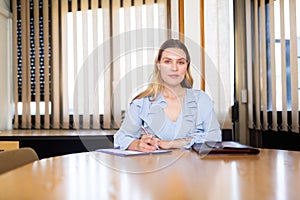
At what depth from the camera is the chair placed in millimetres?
1209

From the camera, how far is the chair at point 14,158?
1209mm

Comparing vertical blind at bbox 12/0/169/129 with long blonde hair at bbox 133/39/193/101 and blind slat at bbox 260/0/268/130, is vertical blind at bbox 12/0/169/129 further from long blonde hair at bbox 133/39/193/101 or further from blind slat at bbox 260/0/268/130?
long blonde hair at bbox 133/39/193/101

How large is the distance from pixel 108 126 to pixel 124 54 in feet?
2.18

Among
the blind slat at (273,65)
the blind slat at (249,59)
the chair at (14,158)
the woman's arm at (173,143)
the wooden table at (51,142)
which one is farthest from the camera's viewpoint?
the wooden table at (51,142)

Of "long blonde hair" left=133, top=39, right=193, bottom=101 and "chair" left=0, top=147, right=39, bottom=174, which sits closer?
"chair" left=0, top=147, right=39, bottom=174

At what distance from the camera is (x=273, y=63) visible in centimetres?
229

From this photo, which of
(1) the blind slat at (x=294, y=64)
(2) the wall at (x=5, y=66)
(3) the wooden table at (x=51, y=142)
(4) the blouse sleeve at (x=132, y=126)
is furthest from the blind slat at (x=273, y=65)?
(2) the wall at (x=5, y=66)

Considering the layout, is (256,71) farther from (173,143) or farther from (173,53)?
(173,143)

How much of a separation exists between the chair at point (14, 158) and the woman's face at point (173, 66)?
77cm

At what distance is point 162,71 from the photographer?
1777 millimetres

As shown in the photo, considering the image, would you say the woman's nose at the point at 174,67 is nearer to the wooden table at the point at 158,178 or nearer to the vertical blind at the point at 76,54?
the wooden table at the point at 158,178

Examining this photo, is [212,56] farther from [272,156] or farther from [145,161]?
[145,161]

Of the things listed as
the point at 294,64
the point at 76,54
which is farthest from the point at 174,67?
the point at 76,54

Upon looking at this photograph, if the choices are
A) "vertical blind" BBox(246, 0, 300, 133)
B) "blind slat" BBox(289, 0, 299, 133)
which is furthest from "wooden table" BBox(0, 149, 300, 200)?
"vertical blind" BBox(246, 0, 300, 133)
